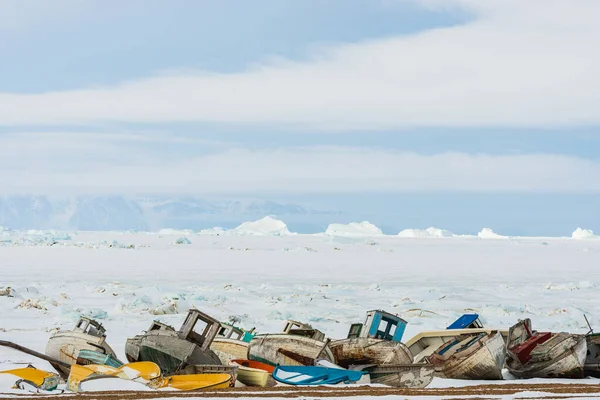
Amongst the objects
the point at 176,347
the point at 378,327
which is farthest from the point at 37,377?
the point at 378,327

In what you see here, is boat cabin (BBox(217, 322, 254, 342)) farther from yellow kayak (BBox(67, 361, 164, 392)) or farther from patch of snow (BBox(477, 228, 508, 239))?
patch of snow (BBox(477, 228, 508, 239))

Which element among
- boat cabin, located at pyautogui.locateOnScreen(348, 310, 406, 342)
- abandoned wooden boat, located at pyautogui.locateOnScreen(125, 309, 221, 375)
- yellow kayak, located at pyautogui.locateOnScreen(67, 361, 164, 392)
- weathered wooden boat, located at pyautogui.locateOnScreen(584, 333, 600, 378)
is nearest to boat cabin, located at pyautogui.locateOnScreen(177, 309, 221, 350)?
abandoned wooden boat, located at pyautogui.locateOnScreen(125, 309, 221, 375)

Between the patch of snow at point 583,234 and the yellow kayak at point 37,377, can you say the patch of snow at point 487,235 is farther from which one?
the yellow kayak at point 37,377

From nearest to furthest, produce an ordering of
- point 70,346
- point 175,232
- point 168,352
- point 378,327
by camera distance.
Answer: point 168,352 → point 70,346 → point 378,327 → point 175,232

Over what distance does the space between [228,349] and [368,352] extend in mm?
2010

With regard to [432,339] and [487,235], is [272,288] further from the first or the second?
[487,235]

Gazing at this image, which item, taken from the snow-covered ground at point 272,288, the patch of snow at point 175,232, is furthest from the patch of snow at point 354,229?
the snow-covered ground at point 272,288

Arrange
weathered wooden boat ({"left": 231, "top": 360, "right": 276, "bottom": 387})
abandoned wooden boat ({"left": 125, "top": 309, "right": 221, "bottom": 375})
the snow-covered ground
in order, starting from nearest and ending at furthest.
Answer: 1. weathered wooden boat ({"left": 231, "top": 360, "right": 276, "bottom": 387})
2. abandoned wooden boat ({"left": 125, "top": 309, "right": 221, "bottom": 375})
3. the snow-covered ground

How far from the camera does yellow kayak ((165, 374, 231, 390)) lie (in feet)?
30.1

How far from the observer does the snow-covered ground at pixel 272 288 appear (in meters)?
15.7

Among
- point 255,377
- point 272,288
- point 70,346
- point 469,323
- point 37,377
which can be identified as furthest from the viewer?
point 272,288

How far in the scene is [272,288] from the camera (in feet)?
72.8

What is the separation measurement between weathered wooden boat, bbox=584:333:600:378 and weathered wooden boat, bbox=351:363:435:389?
8.19 ft

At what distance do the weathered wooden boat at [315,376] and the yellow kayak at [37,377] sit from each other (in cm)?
267
